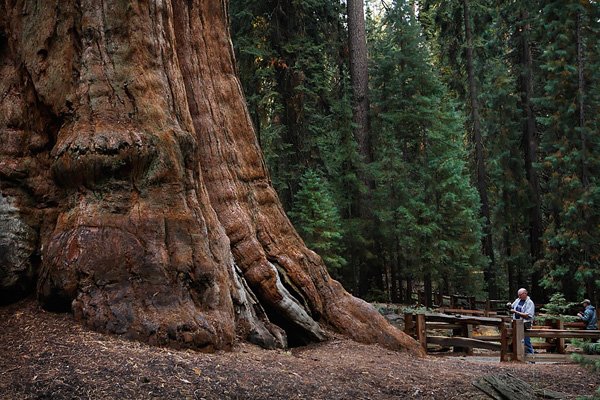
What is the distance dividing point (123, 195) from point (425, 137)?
19898 millimetres

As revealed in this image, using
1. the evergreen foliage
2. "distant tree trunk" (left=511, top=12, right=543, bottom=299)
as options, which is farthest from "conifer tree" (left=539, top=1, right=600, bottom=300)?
the evergreen foliage

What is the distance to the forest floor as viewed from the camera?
480cm

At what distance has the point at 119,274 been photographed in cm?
632

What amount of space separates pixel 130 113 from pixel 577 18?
1861cm

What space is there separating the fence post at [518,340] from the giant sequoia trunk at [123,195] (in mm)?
4609

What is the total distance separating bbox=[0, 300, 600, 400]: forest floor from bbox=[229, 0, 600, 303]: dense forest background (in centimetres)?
998

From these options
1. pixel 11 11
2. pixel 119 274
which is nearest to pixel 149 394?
pixel 119 274

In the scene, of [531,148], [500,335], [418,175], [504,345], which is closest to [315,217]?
[500,335]

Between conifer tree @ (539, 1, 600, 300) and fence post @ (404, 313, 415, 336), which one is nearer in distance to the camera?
fence post @ (404, 313, 415, 336)

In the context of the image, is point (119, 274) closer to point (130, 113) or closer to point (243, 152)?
point (130, 113)

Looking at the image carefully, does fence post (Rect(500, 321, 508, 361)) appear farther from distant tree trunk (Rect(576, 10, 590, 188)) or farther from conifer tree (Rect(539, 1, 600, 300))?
distant tree trunk (Rect(576, 10, 590, 188))

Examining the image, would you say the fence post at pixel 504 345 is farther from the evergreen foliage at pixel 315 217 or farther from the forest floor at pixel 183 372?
the evergreen foliage at pixel 315 217

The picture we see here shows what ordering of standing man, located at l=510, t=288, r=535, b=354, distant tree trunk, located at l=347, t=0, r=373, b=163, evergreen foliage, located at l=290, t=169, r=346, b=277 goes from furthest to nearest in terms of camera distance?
1. distant tree trunk, located at l=347, t=0, r=373, b=163
2. evergreen foliage, located at l=290, t=169, r=346, b=277
3. standing man, located at l=510, t=288, r=535, b=354

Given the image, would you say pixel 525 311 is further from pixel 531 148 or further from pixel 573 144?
pixel 531 148
